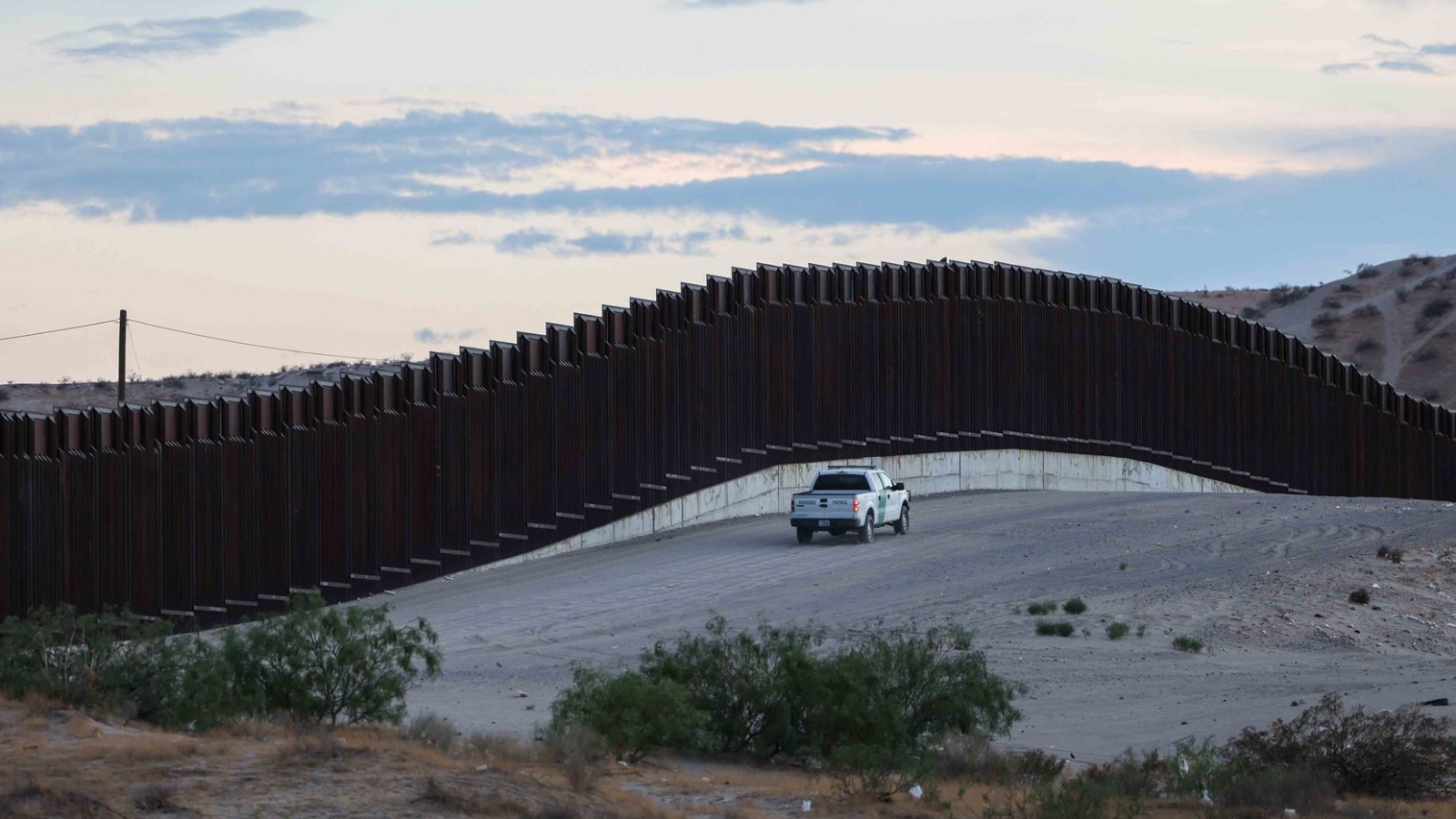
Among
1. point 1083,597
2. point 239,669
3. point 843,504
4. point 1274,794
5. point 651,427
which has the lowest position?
point 1274,794

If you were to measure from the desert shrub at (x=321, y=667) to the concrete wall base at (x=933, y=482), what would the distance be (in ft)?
65.9

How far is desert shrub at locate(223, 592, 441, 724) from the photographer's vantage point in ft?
58.9

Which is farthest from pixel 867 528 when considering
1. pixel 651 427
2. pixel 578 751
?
pixel 578 751

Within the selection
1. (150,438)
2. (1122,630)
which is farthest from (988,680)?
(150,438)

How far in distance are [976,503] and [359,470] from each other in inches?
760

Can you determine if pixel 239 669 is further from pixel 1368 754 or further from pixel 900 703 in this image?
pixel 1368 754

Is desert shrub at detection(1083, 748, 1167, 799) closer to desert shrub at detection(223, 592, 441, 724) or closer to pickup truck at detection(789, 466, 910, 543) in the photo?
desert shrub at detection(223, 592, 441, 724)

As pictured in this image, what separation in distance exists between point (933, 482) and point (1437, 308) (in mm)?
66739

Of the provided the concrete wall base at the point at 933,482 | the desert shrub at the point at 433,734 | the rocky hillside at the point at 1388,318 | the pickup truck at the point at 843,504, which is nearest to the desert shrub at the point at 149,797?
the desert shrub at the point at 433,734

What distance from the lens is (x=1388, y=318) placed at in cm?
10794

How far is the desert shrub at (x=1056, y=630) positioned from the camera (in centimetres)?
2772

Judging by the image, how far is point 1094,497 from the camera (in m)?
47.9

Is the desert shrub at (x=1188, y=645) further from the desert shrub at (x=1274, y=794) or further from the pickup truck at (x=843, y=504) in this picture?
the pickup truck at (x=843, y=504)

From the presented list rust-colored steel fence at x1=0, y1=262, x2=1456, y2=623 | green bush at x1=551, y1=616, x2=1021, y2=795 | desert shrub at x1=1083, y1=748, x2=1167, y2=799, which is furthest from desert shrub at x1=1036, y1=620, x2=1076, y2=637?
rust-colored steel fence at x1=0, y1=262, x2=1456, y2=623
